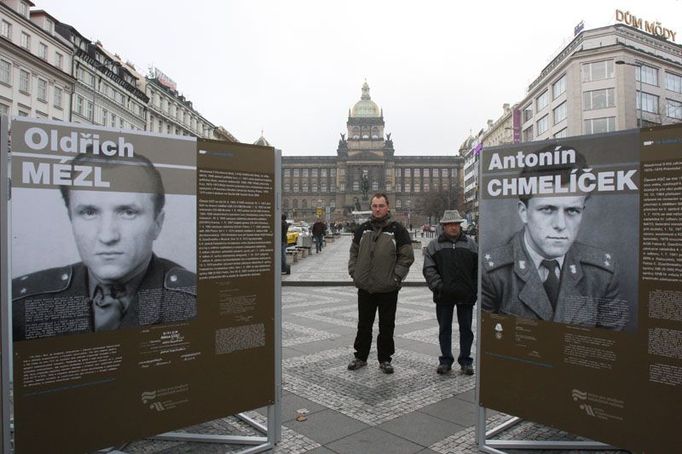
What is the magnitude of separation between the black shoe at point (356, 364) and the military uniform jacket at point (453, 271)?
115cm

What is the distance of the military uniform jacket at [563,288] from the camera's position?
11.0 feet

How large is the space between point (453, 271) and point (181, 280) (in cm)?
330

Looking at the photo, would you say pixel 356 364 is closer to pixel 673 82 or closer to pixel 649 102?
pixel 649 102

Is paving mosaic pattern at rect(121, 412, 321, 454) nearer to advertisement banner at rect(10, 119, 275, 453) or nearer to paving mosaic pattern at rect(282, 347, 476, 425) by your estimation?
advertisement banner at rect(10, 119, 275, 453)

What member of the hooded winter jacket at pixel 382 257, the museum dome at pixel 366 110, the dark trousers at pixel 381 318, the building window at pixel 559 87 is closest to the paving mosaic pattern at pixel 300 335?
the dark trousers at pixel 381 318

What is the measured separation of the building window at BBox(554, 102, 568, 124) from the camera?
57.2 m

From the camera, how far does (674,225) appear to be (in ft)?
9.97

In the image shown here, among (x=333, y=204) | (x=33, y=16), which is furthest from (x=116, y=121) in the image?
(x=333, y=204)

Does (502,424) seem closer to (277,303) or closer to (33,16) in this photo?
(277,303)

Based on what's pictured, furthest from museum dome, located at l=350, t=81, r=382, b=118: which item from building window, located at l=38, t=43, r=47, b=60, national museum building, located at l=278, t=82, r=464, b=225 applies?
building window, located at l=38, t=43, r=47, b=60

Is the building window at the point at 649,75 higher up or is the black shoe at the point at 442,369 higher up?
the building window at the point at 649,75

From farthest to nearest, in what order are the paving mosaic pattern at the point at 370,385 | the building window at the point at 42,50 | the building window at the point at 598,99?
1. the building window at the point at 598,99
2. the building window at the point at 42,50
3. the paving mosaic pattern at the point at 370,385

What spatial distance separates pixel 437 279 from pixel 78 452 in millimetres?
3871

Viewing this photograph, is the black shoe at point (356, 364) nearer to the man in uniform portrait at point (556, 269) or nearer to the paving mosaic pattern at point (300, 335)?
the paving mosaic pattern at point (300, 335)
